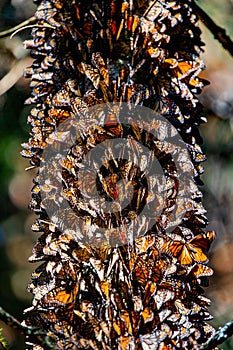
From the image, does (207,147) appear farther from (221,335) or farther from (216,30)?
(221,335)

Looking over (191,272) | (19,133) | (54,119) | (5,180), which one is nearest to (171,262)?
(191,272)

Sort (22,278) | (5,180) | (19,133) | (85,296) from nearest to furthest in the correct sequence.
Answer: (85,296)
(19,133)
(5,180)
(22,278)

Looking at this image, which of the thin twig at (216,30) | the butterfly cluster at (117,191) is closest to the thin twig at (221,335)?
the butterfly cluster at (117,191)

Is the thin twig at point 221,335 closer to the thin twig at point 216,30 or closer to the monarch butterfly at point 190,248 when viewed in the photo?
the monarch butterfly at point 190,248

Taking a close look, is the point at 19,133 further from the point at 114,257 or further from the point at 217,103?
the point at 114,257

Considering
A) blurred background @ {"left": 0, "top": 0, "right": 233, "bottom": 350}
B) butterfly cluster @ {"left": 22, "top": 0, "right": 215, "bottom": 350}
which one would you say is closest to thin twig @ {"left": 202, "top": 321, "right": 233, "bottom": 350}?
butterfly cluster @ {"left": 22, "top": 0, "right": 215, "bottom": 350}

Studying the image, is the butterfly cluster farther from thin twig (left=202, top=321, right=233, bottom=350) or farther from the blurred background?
the blurred background
